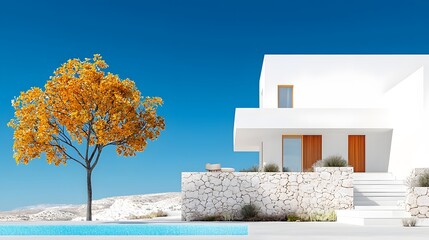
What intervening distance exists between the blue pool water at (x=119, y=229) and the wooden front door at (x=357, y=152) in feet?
34.5

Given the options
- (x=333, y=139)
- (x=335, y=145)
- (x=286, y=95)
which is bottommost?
(x=335, y=145)

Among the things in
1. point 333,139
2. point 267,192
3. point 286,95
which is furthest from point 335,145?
point 267,192

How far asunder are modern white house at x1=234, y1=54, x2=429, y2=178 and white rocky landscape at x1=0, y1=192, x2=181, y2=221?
16.4 ft

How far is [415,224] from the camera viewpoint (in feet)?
55.7

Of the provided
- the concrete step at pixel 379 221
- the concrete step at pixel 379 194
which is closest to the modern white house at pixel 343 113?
the concrete step at pixel 379 194

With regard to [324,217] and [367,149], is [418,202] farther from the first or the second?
[367,149]

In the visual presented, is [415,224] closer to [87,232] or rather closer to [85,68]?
[87,232]

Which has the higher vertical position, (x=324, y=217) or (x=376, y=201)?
(x=376, y=201)

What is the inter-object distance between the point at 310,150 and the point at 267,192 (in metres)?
5.18

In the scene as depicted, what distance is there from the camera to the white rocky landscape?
29578 mm

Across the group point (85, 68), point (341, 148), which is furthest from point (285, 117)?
point (85, 68)

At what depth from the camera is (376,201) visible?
21.3 metres

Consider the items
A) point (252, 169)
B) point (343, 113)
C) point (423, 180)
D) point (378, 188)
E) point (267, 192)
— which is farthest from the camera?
point (343, 113)

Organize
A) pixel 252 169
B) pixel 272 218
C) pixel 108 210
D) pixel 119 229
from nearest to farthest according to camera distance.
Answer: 1. pixel 119 229
2. pixel 272 218
3. pixel 252 169
4. pixel 108 210
